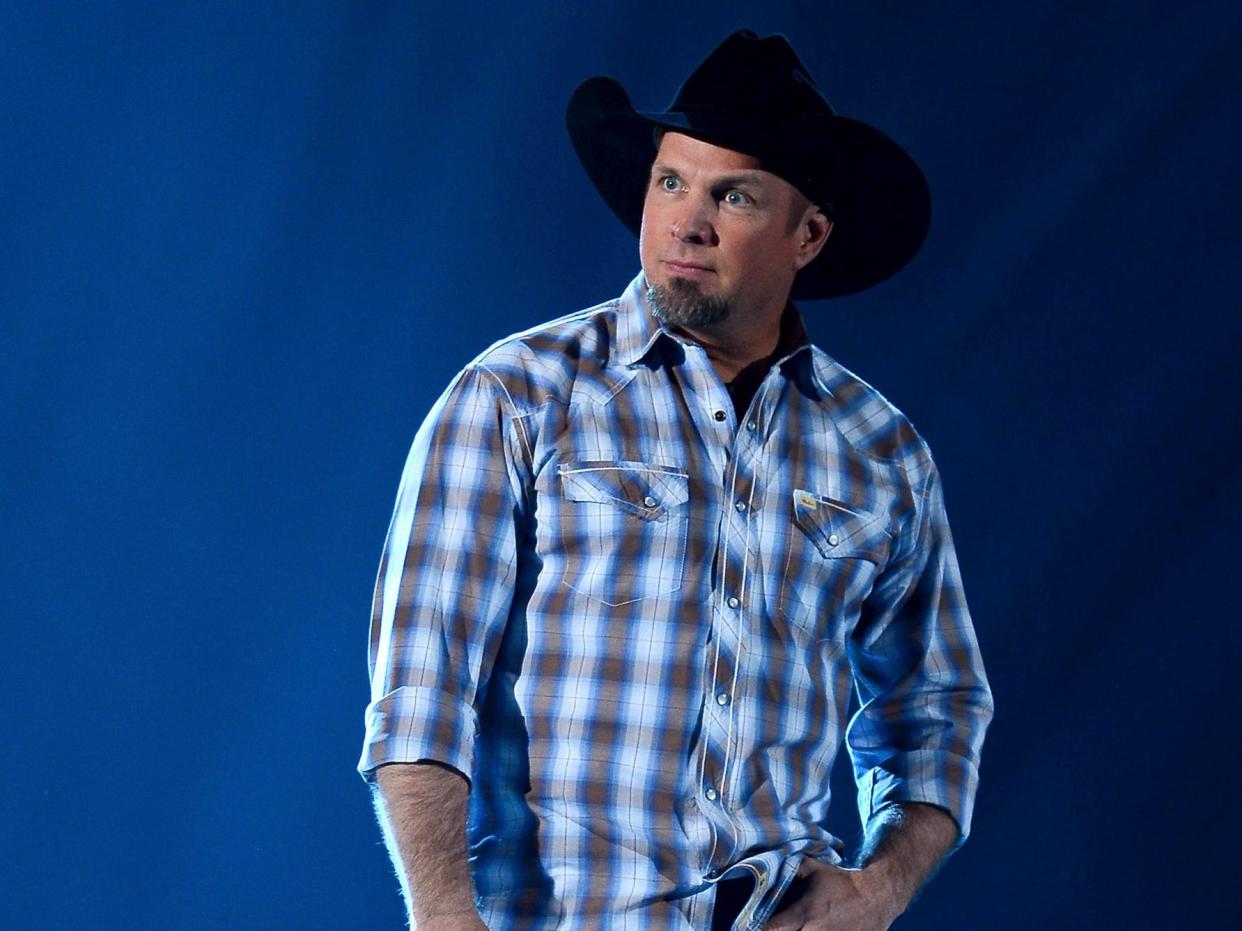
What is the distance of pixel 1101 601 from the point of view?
2.81m

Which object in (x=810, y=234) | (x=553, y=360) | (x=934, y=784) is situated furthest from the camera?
(x=810, y=234)

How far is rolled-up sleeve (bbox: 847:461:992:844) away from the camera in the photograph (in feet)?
6.84

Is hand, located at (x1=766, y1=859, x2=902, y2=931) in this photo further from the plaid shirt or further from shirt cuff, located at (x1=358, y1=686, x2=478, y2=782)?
shirt cuff, located at (x1=358, y1=686, x2=478, y2=782)

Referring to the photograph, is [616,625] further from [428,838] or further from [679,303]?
[679,303]

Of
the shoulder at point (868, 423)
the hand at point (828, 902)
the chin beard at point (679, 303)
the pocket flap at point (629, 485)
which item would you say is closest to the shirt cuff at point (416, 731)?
the pocket flap at point (629, 485)

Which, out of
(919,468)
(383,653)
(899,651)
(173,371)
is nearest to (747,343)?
(919,468)

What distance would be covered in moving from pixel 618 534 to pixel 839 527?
0.32 m

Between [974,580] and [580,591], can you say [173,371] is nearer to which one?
[580,591]

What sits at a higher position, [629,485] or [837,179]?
[837,179]

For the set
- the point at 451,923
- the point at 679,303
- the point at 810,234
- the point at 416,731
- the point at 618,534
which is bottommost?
the point at 451,923

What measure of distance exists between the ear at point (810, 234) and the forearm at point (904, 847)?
0.71 metres

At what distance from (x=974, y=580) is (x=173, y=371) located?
136cm

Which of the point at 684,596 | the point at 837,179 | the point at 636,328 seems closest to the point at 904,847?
the point at 684,596

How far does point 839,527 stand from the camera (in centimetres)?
196
